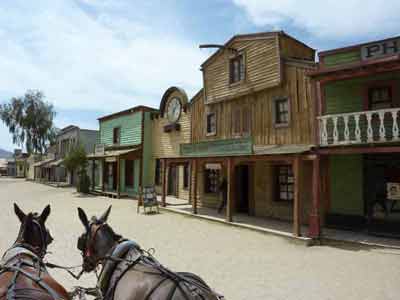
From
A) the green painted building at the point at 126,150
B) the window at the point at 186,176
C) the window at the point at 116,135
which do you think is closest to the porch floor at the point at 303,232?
the window at the point at 186,176

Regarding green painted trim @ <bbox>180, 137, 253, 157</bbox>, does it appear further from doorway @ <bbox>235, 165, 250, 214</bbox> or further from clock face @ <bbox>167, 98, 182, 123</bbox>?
clock face @ <bbox>167, 98, 182, 123</bbox>

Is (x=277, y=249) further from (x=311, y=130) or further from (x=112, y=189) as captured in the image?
(x=112, y=189)

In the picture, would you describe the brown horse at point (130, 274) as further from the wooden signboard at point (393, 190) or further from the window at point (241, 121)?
the window at point (241, 121)

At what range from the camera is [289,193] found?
12461mm

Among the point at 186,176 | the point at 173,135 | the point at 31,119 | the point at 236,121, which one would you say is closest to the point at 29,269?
the point at 236,121

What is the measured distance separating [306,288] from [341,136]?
245 inches

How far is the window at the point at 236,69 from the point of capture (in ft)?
45.8

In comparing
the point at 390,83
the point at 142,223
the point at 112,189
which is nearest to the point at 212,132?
the point at 142,223

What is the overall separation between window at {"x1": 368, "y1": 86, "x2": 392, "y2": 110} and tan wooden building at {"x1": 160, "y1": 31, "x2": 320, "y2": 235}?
1.92m

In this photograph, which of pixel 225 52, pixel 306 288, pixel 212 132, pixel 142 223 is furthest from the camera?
pixel 212 132

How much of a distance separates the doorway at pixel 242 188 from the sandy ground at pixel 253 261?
320cm

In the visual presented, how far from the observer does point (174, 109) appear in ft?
62.2

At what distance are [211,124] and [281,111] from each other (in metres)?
4.50

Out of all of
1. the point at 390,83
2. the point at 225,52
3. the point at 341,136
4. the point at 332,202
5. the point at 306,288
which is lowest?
the point at 306,288
